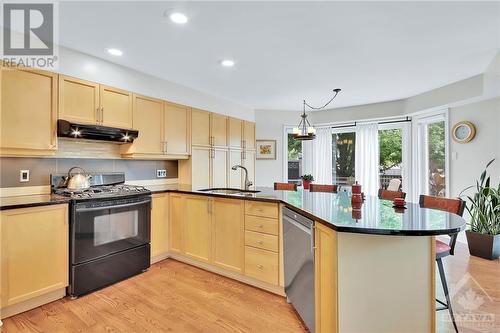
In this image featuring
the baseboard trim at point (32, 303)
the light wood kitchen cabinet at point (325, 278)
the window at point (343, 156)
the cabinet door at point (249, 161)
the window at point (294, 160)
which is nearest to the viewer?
the light wood kitchen cabinet at point (325, 278)

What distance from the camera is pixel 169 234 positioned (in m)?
3.30

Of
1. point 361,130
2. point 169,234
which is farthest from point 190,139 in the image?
point 361,130

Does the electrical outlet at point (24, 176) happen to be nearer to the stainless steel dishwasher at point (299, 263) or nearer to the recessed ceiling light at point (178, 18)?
the recessed ceiling light at point (178, 18)

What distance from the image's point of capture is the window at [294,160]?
5793 millimetres

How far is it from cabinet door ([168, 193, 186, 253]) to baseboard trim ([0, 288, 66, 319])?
3.85 feet

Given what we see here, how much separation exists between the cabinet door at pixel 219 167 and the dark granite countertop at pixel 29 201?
2154 millimetres

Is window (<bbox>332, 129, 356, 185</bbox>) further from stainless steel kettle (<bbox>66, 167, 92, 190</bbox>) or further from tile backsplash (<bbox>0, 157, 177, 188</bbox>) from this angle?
stainless steel kettle (<bbox>66, 167, 92, 190</bbox>)

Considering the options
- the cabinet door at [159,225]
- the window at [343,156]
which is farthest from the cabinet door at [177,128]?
the window at [343,156]

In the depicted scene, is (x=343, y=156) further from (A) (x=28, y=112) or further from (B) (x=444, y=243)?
(A) (x=28, y=112)

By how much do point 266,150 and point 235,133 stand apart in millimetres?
1080

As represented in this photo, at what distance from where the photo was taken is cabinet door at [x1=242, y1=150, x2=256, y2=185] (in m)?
4.90

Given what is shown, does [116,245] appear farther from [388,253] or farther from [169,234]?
[388,253]

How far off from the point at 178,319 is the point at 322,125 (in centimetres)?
467

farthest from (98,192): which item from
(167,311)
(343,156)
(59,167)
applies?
(343,156)
